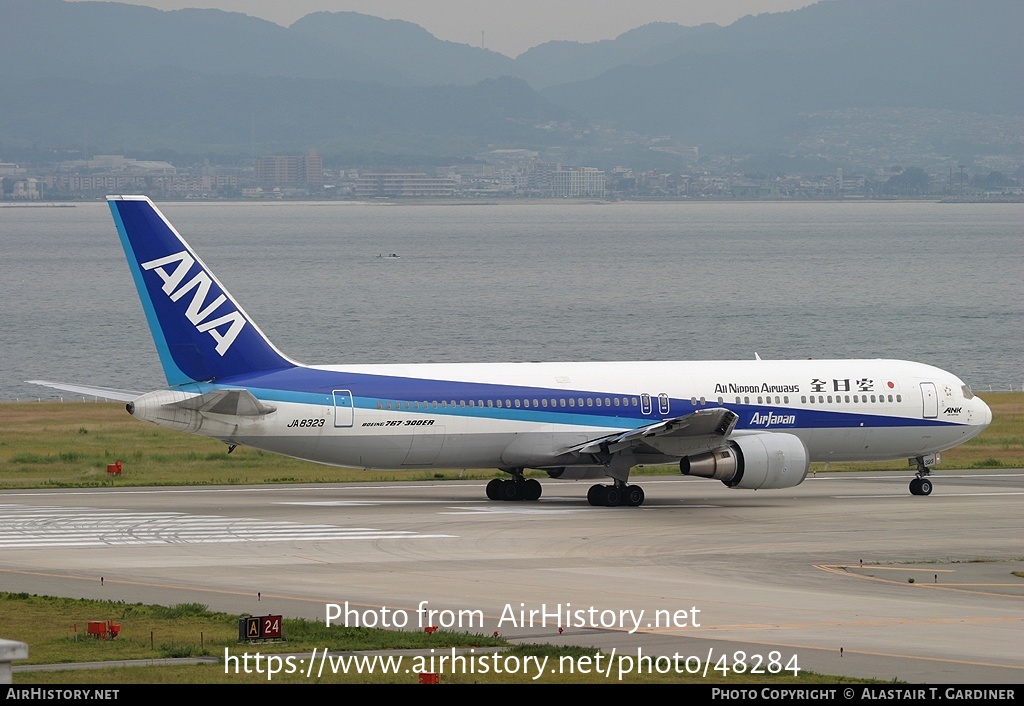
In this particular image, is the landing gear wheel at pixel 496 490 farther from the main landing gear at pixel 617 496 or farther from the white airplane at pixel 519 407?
the main landing gear at pixel 617 496

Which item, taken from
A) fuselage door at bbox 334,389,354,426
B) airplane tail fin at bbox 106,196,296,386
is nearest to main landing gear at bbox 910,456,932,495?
fuselage door at bbox 334,389,354,426

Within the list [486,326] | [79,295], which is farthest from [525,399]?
[79,295]

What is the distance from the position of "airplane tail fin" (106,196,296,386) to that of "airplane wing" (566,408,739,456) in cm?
1027

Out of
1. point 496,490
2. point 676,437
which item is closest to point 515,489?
point 496,490

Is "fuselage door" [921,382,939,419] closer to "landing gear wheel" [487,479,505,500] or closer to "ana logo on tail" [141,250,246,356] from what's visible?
"landing gear wheel" [487,479,505,500]

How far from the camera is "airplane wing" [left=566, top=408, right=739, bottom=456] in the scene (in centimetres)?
4434

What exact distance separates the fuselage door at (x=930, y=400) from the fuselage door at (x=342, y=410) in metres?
18.5

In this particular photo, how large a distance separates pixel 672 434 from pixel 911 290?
161029 mm

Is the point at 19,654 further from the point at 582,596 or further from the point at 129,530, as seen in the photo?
the point at 129,530

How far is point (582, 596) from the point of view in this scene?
29.9 metres

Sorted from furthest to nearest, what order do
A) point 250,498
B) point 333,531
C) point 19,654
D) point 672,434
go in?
point 250,498 → point 672,434 → point 333,531 → point 19,654

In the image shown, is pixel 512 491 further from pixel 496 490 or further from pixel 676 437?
pixel 676 437

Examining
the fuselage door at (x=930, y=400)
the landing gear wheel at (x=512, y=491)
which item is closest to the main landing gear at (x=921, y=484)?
the fuselage door at (x=930, y=400)

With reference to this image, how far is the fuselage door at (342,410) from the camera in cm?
4412
